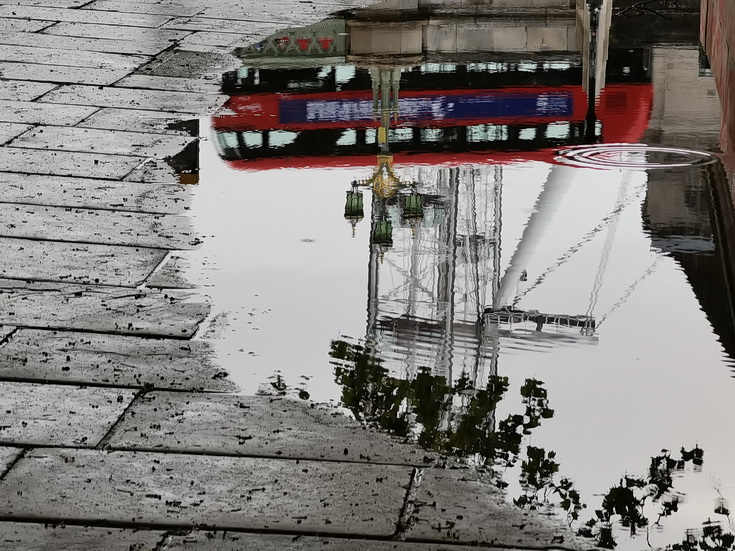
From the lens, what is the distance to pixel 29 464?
228 inches

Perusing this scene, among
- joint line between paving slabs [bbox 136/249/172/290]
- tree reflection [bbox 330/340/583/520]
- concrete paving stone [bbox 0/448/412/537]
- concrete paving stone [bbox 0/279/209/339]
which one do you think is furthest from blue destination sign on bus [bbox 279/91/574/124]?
concrete paving stone [bbox 0/448/412/537]

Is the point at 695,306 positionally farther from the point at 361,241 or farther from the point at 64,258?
the point at 64,258

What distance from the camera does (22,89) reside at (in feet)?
45.3

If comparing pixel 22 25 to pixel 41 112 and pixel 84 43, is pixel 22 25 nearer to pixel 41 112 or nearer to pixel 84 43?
pixel 84 43

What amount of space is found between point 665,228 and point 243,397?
13.0 ft

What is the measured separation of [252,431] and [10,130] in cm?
666

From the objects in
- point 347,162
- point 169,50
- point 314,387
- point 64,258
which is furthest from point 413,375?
point 169,50

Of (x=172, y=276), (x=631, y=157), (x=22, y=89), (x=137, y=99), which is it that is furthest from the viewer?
(x=22, y=89)

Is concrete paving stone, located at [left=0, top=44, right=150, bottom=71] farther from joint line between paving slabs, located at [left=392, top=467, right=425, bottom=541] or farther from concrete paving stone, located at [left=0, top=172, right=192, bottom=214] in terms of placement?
joint line between paving slabs, located at [left=392, top=467, right=425, bottom=541]

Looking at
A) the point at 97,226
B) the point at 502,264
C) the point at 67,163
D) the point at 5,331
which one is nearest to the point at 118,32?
the point at 67,163

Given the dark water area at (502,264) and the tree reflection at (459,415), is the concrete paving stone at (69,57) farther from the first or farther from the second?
the tree reflection at (459,415)

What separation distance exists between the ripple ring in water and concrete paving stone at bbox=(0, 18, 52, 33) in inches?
317

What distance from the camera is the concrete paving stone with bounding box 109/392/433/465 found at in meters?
5.96

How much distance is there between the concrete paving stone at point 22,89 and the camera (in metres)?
13.5
